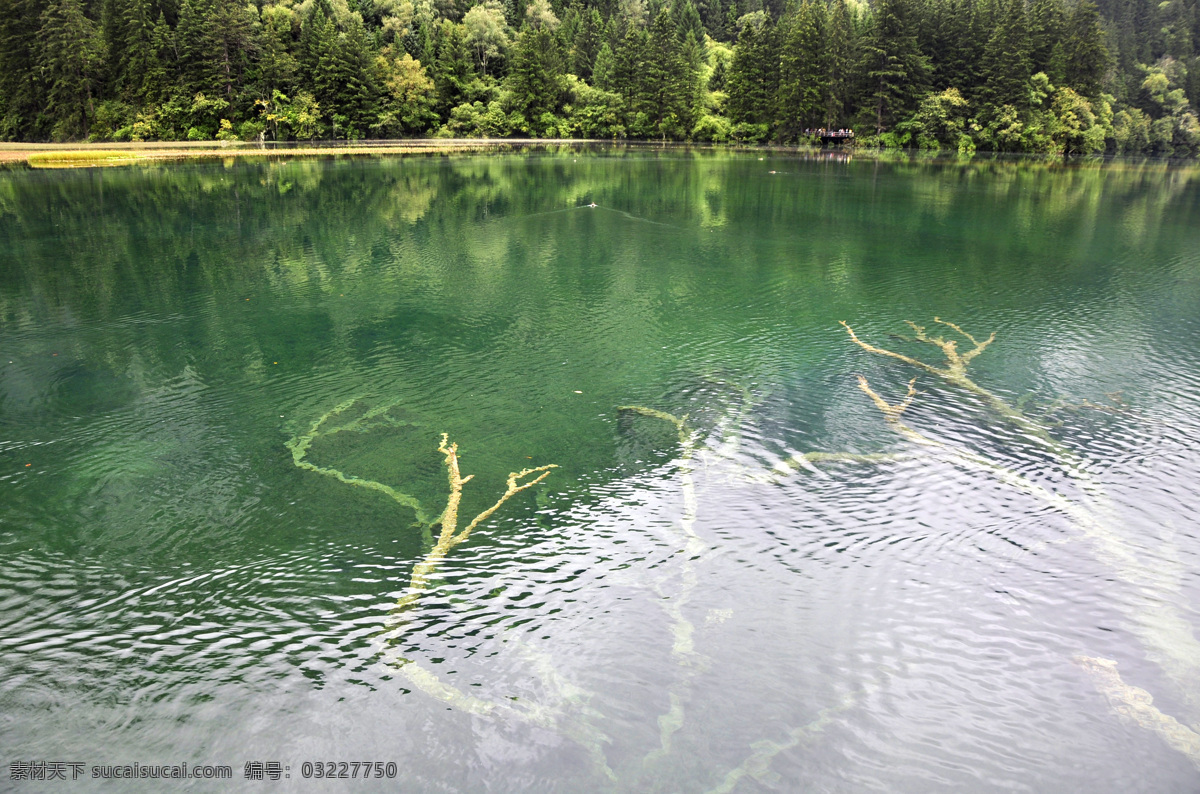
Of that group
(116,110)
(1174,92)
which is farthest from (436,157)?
(1174,92)

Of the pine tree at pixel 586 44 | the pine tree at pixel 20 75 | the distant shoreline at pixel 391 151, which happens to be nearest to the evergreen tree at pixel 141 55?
the distant shoreline at pixel 391 151

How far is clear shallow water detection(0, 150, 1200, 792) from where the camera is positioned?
4277mm

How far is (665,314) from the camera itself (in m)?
12.4

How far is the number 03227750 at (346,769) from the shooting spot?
399 cm

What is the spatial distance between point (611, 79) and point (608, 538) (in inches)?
2715

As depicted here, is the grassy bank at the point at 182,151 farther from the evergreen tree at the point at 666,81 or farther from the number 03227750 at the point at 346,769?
the number 03227750 at the point at 346,769

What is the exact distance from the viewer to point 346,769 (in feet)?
13.2

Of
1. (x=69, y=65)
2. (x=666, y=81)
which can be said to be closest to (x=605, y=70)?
(x=666, y=81)

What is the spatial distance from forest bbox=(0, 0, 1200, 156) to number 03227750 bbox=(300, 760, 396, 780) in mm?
61948

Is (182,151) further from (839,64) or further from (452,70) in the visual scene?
(839,64)

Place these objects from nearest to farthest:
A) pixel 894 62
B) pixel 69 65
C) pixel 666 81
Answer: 1. pixel 894 62
2. pixel 69 65
3. pixel 666 81

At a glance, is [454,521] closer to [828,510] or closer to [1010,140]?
[828,510]

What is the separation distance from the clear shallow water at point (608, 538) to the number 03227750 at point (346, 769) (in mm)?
65

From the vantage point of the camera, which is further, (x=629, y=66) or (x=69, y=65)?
(x=629, y=66)
